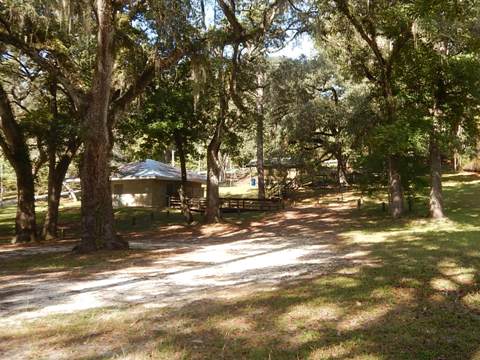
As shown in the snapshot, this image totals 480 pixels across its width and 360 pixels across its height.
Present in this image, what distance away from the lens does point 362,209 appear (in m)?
27.5

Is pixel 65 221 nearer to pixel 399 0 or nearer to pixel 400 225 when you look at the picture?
pixel 400 225

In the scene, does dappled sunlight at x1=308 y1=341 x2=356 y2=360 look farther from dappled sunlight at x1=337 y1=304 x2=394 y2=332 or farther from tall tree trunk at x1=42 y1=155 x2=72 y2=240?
tall tree trunk at x1=42 y1=155 x2=72 y2=240

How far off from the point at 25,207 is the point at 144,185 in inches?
686

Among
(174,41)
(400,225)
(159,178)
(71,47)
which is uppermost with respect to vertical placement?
(71,47)

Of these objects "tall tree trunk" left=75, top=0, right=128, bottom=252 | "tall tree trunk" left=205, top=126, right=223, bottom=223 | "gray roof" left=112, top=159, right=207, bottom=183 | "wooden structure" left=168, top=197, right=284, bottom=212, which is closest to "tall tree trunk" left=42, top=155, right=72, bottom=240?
"tall tree trunk" left=205, top=126, right=223, bottom=223

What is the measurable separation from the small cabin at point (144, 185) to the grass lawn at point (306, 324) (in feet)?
97.8

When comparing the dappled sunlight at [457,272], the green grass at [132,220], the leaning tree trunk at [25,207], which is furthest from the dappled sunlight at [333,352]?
the green grass at [132,220]

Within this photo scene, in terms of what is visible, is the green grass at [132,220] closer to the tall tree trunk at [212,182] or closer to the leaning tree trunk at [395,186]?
the tall tree trunk at [212,182]

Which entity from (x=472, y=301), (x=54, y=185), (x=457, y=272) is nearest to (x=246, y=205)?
(x=54, y=185)

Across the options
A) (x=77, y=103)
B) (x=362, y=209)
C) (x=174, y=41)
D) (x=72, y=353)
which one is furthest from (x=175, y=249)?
(x=362, y=209)

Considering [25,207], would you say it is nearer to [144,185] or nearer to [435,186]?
[144,185]

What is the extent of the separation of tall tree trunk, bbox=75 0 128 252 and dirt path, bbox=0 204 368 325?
6.25 ft

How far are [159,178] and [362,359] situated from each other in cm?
3317

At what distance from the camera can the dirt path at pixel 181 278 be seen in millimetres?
7531
